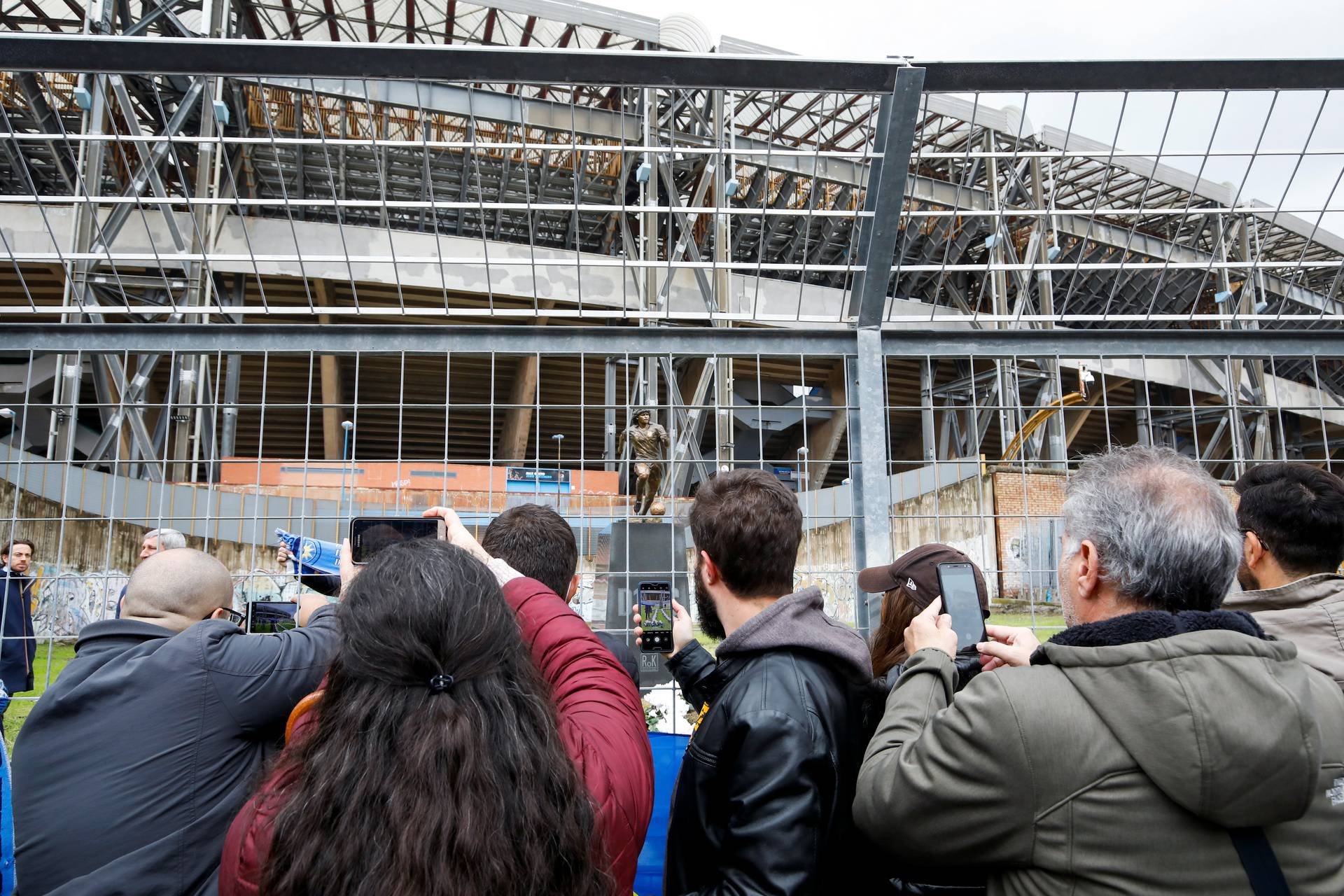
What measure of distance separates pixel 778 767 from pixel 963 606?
52 centimetres

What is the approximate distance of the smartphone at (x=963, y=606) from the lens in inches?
65.8

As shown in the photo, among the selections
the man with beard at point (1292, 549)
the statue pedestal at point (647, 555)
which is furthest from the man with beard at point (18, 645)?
the man with beard at point (1292, 549)

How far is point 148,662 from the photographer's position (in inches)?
71.7

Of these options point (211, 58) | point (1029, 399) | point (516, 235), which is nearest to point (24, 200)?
point (211, 58)

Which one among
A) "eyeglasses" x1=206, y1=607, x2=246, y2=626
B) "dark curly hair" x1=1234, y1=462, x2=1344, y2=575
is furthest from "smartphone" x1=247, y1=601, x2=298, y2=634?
"dark curly hair" x1=1234, y1=462, x2=1344, y2=575

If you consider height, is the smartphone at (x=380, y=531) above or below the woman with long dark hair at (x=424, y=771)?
above

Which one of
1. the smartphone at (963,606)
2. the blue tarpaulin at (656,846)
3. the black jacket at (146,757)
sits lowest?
the blue tarpaulin at (656,846)

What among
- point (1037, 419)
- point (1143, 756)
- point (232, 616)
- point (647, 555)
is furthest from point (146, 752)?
point (1037, 419)

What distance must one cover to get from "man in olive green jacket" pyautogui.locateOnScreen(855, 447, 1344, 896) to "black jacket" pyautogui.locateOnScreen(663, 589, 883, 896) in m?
0.12

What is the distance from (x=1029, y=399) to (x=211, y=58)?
2397cm

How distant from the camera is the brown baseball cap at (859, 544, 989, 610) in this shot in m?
2.05

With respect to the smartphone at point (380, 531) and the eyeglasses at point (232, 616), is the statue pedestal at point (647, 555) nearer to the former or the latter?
the eyeglasses at point (232, 616)

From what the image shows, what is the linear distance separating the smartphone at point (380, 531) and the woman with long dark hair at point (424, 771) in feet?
3.07

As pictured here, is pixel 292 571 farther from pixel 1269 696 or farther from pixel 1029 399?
pixel 1029 399
